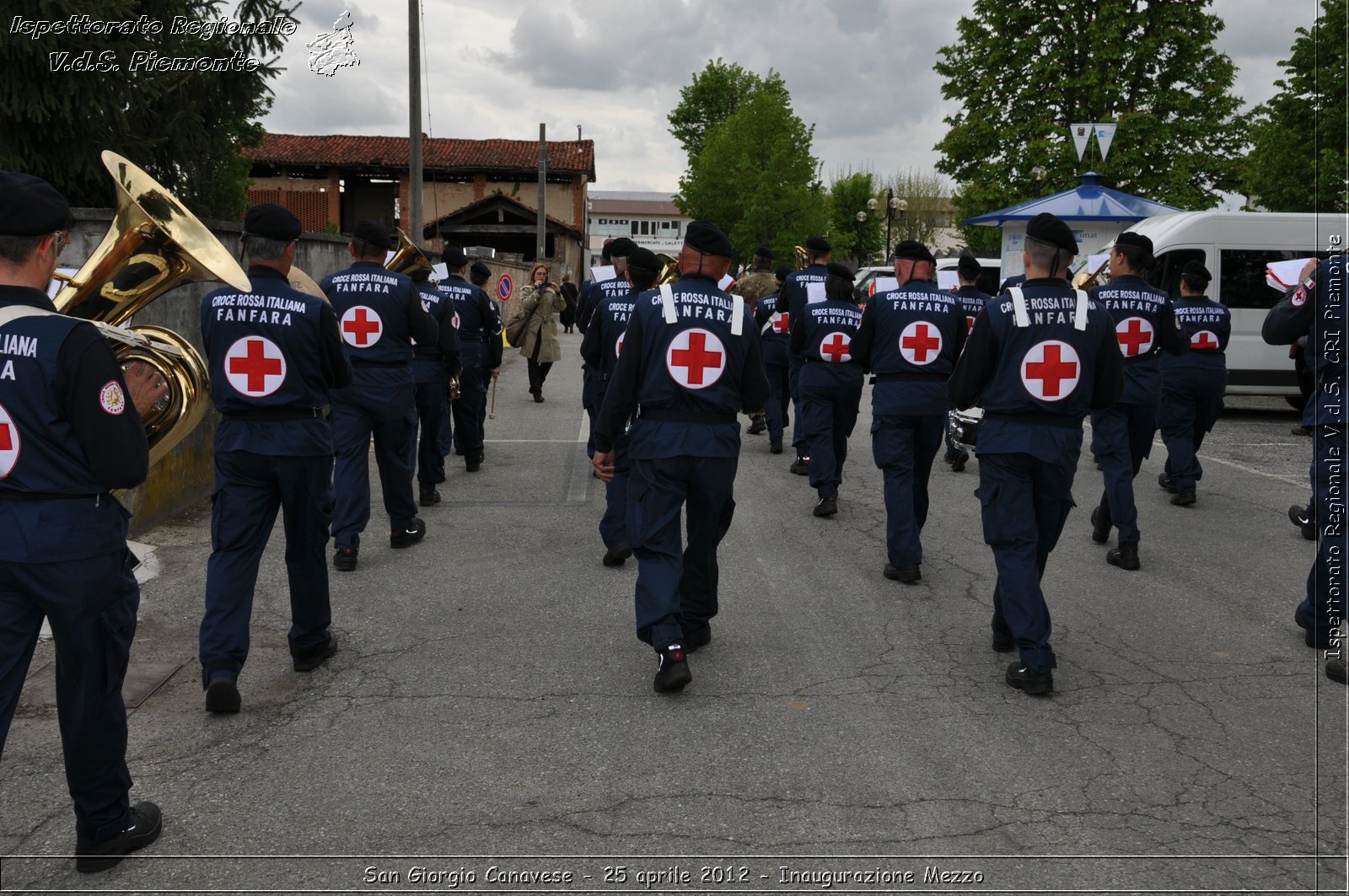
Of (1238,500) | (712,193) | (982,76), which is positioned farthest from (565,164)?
(1238,500)

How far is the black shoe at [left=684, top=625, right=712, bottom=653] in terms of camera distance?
529 centimetres

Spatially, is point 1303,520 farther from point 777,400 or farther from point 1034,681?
point 777,400

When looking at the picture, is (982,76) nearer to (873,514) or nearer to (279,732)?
(873,514)

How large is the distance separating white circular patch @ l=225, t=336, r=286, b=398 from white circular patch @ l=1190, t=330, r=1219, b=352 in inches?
277

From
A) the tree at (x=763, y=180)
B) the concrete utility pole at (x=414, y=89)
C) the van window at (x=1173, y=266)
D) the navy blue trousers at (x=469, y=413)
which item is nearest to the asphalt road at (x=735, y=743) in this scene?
the navy blue trousers at (x=469, y=413)

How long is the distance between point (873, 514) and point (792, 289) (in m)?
2.60

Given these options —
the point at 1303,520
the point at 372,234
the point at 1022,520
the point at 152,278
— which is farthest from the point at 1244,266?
the point at 152,278

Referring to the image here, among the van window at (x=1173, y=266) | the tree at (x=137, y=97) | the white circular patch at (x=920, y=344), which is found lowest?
the white circular patch at (x=920, y=344)

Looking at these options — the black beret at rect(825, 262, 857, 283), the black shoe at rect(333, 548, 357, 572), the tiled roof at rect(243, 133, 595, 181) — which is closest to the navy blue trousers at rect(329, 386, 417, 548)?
the black shoe at rect(333, 548, 357, 572)

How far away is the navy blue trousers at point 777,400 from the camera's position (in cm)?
1154

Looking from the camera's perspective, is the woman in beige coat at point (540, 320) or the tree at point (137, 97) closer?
the tree at point (137, 97)

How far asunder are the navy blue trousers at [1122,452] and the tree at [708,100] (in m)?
63.9

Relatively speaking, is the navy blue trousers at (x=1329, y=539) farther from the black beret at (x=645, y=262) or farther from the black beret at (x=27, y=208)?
the black beret at (x=27, y=208)

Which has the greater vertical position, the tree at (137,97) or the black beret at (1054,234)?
the tree at (137,97)
